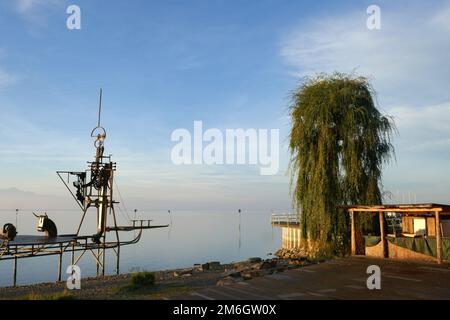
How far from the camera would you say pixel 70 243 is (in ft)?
100

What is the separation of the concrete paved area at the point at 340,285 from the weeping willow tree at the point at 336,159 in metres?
7.15

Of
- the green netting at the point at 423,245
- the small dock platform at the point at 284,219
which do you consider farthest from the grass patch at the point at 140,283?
the small dock platform at the point at 284,219

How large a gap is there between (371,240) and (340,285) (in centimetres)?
952

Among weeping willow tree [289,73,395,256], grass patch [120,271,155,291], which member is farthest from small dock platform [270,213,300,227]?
grass patch [120,271,155,291]

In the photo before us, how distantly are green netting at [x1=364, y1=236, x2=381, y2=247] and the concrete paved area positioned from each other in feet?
12.0

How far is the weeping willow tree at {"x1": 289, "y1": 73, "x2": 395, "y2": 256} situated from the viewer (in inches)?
1004

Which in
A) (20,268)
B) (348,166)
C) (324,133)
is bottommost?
(20,268)

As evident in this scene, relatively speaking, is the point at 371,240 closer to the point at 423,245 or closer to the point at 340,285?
the point at 423,245

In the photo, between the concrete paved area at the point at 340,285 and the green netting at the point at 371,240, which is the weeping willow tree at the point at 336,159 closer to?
the green netting at the point at 371,240
